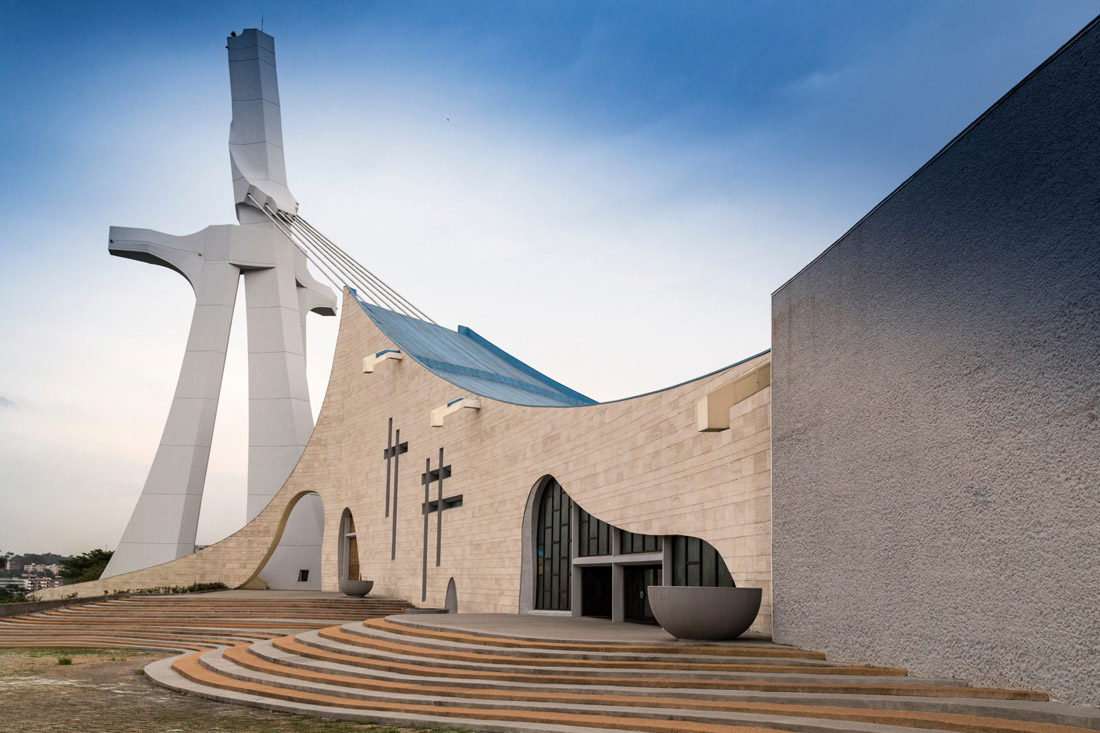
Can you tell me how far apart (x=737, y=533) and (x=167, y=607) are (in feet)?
52.4

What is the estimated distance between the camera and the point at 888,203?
8.01 m

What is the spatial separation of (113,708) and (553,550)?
347 inches

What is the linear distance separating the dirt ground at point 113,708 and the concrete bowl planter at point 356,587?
31.8 feet

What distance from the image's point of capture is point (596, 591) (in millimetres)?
15375

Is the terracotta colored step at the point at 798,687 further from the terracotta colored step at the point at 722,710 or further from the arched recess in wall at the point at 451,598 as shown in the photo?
the arched recess in wall at the point at 451,598

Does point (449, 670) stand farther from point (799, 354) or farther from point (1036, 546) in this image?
point (1036, 546)

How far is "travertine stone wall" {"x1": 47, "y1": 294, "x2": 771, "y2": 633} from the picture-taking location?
35.9 ft

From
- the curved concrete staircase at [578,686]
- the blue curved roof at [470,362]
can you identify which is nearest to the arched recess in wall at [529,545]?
the blue curved roof at [470,362]

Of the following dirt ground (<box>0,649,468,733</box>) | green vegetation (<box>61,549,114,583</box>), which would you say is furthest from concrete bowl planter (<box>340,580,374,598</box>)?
green vegetation (<box>61,549,114,583</box>)

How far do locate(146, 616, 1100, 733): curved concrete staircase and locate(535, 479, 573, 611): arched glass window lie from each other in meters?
5.21

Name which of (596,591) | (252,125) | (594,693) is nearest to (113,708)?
(594,693)

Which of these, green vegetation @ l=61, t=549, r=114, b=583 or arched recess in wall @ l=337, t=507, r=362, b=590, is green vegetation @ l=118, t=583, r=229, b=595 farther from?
green vegetation @ l=61, t=549, r=114, b=583

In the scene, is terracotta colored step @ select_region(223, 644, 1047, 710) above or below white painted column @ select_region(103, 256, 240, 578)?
below

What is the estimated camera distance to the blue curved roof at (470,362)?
2373cm
